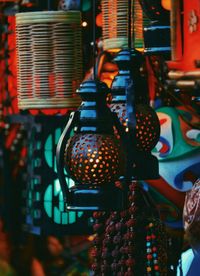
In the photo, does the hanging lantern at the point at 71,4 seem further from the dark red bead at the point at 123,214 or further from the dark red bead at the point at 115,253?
the dark red bead at the point at 115,253

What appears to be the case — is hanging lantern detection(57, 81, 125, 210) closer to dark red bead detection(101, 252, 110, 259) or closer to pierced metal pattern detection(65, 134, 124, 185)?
pierced metal pattern detection(65, 134, 124, 185)

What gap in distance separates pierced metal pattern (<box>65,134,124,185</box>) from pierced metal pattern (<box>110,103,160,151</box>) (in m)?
0.28

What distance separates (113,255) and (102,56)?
2.36 meters

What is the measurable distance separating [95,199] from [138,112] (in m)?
0.47

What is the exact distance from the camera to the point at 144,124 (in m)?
4.77

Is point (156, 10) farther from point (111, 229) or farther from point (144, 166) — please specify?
point (111, 229)

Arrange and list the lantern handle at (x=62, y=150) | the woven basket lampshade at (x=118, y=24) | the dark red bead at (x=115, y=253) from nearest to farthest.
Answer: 1. the lantern handle at (x=62, y=150)
2. the dark red bead at (x=115, y=253)
3. the woven basket lampshade at (x=118, y=24)

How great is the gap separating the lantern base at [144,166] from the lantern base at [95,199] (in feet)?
1.01

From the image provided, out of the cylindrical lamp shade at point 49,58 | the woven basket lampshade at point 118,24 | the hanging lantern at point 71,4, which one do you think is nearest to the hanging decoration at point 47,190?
the hanging lantern at point 71,4

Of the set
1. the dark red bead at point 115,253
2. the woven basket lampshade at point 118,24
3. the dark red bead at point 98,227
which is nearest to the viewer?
the dark red bead at point 115,253

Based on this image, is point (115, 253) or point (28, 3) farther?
point (28, 3)

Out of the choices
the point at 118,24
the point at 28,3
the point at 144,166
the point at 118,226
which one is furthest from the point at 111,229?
the point at 28,3

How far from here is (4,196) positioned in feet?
30.1

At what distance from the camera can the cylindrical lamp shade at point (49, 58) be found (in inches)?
217
